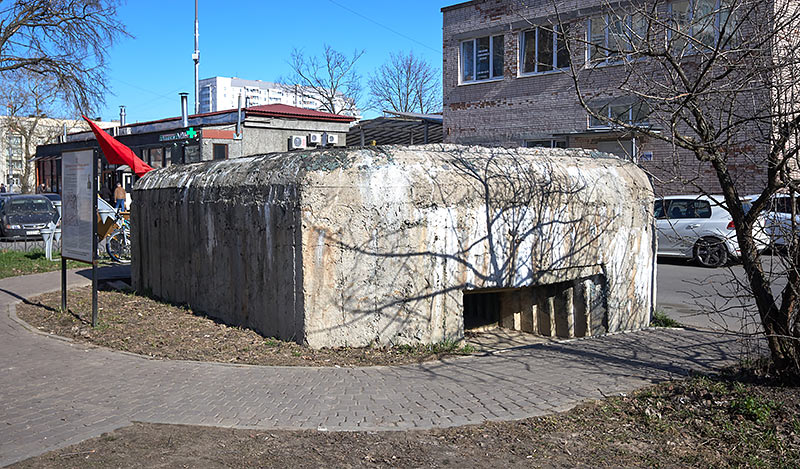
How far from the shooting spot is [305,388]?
19.9 feet

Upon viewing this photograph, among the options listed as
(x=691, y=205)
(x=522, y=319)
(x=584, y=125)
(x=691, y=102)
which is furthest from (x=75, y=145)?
(x=691, y=102)

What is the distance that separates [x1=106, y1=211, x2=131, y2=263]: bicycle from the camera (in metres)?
16.1

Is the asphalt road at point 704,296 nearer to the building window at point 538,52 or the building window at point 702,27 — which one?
the building window at point 702,27

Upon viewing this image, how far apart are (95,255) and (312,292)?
3.03m

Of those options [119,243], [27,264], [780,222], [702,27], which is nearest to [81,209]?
[702,27]

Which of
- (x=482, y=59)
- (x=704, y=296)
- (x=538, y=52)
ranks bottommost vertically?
(x=704, y=296)

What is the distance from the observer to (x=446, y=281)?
24.8 ft

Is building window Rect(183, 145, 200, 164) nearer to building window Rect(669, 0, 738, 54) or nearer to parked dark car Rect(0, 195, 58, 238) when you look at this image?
parked dark car Rect(0, 195, 58, 238)

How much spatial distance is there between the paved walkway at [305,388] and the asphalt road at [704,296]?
2.39 feet

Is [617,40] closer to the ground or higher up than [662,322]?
higher up

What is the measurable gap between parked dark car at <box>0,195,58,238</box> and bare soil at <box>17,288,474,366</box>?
15.1 metres

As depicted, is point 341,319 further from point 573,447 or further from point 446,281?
point 573,447

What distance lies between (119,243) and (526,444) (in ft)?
44.4

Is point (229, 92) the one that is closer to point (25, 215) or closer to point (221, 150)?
point (221, 150)
